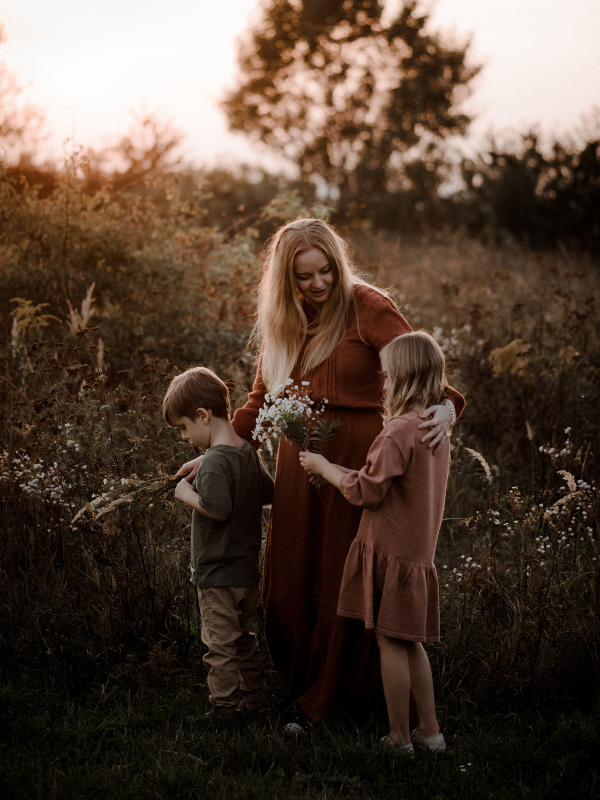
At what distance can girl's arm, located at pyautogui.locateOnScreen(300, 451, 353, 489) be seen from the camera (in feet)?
8.79

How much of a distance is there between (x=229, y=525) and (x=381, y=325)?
1.03m

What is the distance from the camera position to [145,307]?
20.3ft

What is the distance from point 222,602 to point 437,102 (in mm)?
26731

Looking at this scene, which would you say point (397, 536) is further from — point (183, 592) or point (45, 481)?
point (45, 481)

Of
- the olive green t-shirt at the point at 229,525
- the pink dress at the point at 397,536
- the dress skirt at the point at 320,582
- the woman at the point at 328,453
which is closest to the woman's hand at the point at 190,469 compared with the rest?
the woman at the point at 328,453

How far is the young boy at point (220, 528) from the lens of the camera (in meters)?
2.91

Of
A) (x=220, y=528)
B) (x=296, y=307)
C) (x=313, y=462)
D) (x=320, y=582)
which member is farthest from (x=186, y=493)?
(x=296, y=307)

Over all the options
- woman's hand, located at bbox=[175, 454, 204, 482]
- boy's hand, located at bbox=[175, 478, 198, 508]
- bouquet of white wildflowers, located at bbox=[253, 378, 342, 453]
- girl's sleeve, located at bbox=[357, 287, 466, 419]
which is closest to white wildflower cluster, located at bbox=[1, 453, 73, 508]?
woman's hand, located at bbox=[175, 454, 204, 482]

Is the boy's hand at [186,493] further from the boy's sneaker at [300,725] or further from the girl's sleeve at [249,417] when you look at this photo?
the boy's sneaker at [300,725]

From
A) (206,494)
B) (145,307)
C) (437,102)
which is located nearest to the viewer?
(206,494)

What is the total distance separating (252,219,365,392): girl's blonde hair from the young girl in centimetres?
37

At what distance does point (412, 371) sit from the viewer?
2.65m

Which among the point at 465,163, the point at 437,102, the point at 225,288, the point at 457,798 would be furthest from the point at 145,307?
the point at 437,102

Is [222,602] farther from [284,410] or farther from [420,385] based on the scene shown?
[420,385]
